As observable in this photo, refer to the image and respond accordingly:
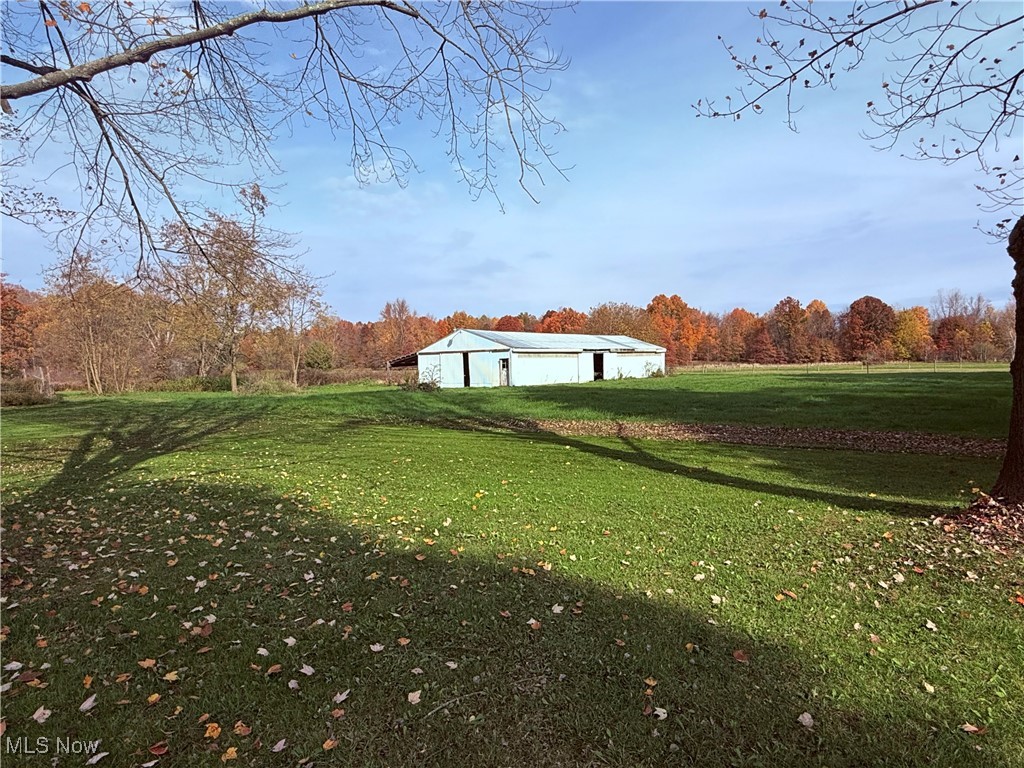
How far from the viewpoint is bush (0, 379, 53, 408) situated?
25938mm

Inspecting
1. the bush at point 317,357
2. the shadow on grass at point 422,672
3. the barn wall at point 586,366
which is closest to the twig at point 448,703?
the shadow on grass at point 422,672

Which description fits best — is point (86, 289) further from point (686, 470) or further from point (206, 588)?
point (686, 470)

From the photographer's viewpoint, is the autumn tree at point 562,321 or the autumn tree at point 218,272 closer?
the autumn tree at point 218,272

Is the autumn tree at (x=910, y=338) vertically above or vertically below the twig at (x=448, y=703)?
above

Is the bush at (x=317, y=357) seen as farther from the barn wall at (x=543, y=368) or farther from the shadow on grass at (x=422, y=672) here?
the shadow on grass at (x=422, y=672)

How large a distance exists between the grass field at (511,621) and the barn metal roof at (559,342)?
98.5ft

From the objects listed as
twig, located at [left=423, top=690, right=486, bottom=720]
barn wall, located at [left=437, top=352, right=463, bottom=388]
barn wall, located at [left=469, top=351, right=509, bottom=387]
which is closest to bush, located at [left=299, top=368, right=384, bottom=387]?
barn wall, located at [left=437, top=352, right=463, bottom=388]

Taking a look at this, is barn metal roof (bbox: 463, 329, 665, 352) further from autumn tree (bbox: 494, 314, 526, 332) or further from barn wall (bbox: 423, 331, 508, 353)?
autumn tree (bbox: 494, 314, 526, 332)

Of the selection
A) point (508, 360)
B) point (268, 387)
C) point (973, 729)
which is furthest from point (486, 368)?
point (973, 729)

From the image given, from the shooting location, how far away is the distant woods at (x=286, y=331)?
231 inches

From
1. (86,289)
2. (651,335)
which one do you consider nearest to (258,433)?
(86,289)

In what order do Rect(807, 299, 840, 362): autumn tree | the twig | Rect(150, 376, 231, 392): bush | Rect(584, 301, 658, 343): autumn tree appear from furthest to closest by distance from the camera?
1. Rect(807, 299, 840, 362): autumn tree
2. Rect(584, 301, 658, 343): autumn tree
3. Rect(150, 376, 231, 392): bush
4. the twig

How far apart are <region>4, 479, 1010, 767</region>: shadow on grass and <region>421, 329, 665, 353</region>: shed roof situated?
32.6m

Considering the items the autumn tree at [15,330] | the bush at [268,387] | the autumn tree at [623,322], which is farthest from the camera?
the autumn tree at [623,322]
